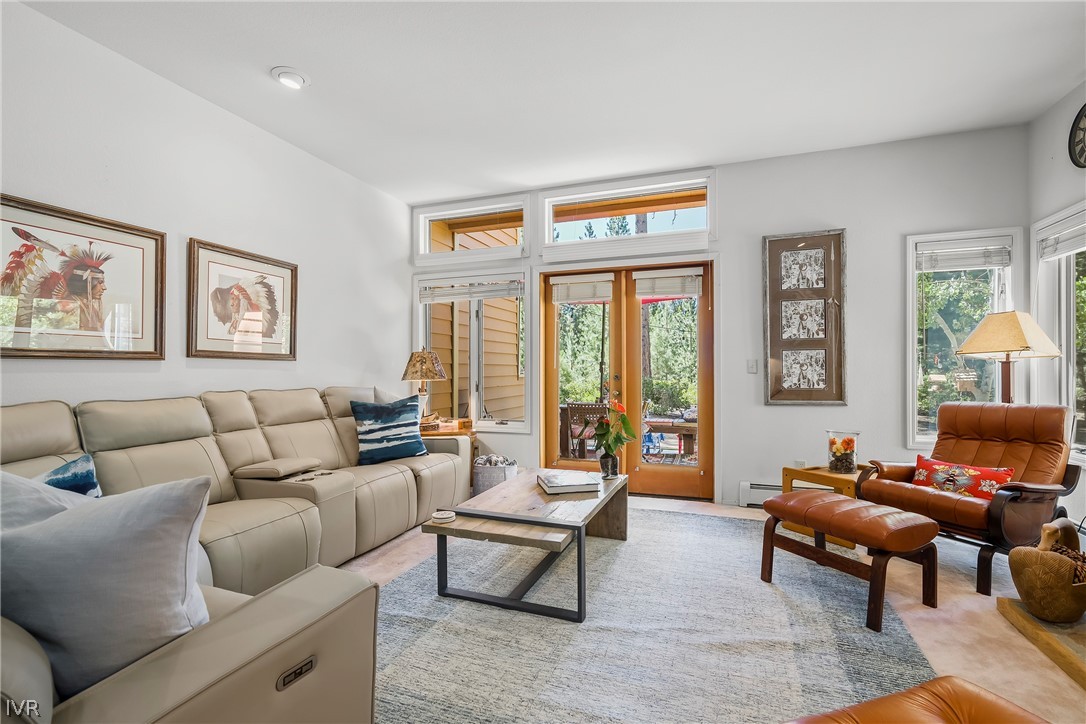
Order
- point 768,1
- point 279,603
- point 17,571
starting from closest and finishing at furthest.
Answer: point 17,571 < point 279,603 < point 768,1

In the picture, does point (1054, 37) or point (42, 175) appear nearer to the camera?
point (42, 175)

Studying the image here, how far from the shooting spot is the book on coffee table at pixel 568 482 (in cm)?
274

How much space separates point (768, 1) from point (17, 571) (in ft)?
10.1

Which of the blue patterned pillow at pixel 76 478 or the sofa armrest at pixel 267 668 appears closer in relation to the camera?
the sofa armrest at pixel 267 668

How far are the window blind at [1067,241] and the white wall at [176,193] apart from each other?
4899 mm

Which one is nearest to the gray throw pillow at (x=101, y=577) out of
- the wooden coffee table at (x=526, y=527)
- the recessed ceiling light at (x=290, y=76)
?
the wooden coffee table at (x=526, y=527)

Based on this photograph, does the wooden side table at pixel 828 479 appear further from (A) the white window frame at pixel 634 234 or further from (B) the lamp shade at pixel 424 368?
(B) the lamp shade at pixel 424 368

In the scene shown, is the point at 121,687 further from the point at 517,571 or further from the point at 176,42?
the point at 176,42

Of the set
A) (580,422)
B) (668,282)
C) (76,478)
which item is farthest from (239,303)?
(668,282)

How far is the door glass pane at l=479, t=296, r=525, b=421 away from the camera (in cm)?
477

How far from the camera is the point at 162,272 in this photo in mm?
2807

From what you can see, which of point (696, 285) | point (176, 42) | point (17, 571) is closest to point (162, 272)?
point (176, 42)

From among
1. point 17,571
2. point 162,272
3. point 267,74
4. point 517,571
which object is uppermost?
point 267,74

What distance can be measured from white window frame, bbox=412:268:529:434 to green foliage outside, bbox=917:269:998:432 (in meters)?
3.02
